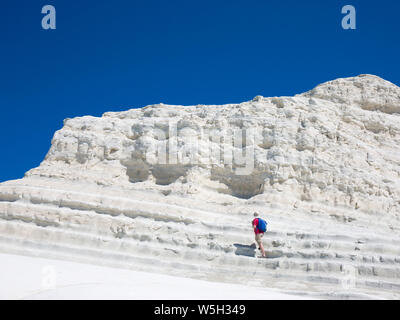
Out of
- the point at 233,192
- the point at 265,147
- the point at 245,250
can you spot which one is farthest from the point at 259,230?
the point at 265,147

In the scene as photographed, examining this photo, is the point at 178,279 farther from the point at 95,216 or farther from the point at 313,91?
the point at 313,91

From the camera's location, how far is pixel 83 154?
13.6 m

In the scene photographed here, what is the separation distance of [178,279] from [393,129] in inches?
357

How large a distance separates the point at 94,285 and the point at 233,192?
6.39 metres

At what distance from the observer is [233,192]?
1258 centimetres

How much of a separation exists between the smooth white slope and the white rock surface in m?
0.93

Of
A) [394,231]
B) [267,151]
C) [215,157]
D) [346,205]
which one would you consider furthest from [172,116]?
[394,231]

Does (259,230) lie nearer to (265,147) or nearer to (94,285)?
(265,147)

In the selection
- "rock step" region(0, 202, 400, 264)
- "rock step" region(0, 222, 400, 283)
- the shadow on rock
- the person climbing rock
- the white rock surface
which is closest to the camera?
"rock step" region(0, 222, 400, 283)

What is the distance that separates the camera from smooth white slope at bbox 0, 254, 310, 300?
643 cm

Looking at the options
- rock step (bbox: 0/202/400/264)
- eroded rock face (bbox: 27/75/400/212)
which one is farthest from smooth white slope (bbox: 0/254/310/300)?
eroded rock face (bbox: 27/75/400/212)

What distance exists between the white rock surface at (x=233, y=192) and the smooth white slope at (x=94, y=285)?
3.04 ft

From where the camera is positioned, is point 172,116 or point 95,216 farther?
point 172,116

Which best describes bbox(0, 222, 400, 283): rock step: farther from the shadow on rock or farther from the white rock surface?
the shadow on rock
